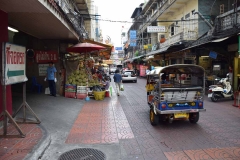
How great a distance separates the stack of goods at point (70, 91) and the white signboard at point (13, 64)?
20.2 feet

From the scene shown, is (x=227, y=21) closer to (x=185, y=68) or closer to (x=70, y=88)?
(x=185, y=68)

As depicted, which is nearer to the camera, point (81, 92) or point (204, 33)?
point (81, 92)

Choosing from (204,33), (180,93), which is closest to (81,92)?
(180,93)

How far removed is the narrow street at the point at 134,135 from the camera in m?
4.89

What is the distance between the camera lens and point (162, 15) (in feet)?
91.5

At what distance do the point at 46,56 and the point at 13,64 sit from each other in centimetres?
738

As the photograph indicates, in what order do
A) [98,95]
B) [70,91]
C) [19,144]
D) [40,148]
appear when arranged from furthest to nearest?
[70,91] → [98,95] → [19,144] → [40,148]

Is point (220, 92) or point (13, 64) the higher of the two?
point (13, 64)

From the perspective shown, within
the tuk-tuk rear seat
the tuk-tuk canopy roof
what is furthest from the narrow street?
the tuk-tuk canopy roof

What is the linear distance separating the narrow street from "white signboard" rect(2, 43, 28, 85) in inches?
61.0

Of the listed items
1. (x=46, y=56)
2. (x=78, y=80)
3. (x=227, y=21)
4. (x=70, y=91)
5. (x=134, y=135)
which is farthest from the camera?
(x=227, y=21)

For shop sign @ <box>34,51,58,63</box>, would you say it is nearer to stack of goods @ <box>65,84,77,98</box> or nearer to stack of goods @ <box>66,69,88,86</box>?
stack of goods @ <box>66,69,88,86</box>

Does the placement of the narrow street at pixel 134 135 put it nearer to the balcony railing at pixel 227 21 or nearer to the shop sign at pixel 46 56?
the shop sign at pixel 46 56

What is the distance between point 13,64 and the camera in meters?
5.46
